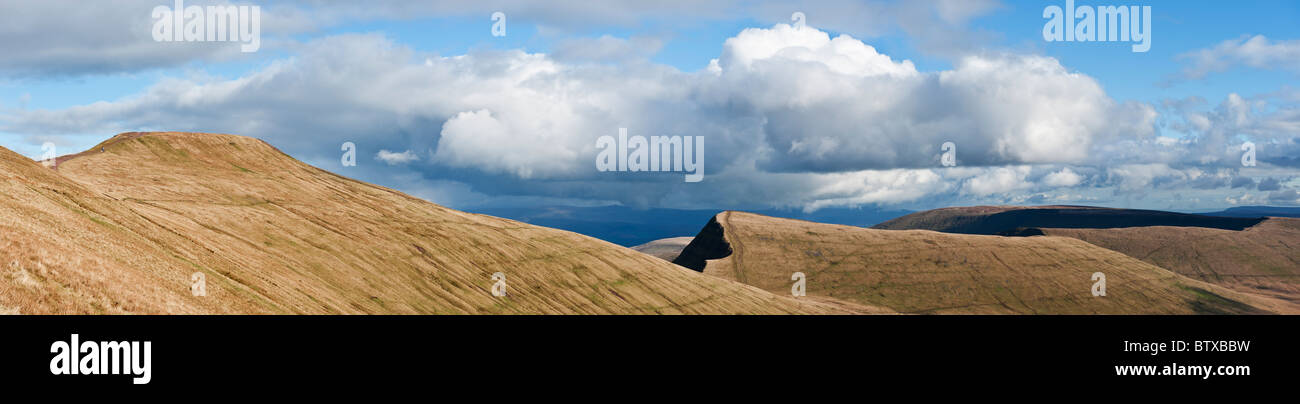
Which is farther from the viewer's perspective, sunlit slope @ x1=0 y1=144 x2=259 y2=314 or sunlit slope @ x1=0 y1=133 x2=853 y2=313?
sunlit slope @ x1=0 y1=133 x2=853 y2=313

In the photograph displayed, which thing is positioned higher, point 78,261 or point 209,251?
point 78,261
